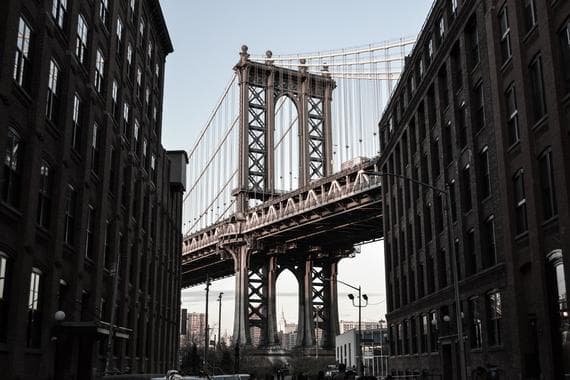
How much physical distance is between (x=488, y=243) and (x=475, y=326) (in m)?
4.21

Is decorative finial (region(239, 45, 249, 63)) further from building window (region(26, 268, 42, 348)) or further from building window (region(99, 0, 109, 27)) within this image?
building window (region(26, 268, 42, 348))

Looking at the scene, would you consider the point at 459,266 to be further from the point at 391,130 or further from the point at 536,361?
the point at 391,130

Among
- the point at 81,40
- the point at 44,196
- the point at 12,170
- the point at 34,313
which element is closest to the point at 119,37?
the point at 81,40

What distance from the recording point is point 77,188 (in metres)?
28.5

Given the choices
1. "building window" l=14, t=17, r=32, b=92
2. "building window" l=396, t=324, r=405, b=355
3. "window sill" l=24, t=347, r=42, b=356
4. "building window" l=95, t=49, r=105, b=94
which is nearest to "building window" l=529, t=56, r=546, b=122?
"building window" l=14, t=17, r=32, b=92

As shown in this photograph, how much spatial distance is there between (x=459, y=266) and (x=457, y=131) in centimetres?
658

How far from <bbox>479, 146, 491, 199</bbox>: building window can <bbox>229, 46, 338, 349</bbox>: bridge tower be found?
5963cm

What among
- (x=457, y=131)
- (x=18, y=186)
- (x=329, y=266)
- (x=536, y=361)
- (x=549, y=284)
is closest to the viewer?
(x=18, y=186)

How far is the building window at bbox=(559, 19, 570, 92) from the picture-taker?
2311 centimetres

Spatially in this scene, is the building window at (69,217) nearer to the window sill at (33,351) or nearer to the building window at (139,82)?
the window sill at (33,351)

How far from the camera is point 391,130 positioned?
178ft

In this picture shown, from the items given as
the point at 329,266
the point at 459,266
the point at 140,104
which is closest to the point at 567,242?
the point at 459,266

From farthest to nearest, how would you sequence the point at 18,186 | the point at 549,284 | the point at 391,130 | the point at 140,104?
1. the point at 391,130
2. the point at 140,104
3. the point at 549,284
4. the point at 18,186

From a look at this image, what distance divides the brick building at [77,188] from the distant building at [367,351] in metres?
42.1
